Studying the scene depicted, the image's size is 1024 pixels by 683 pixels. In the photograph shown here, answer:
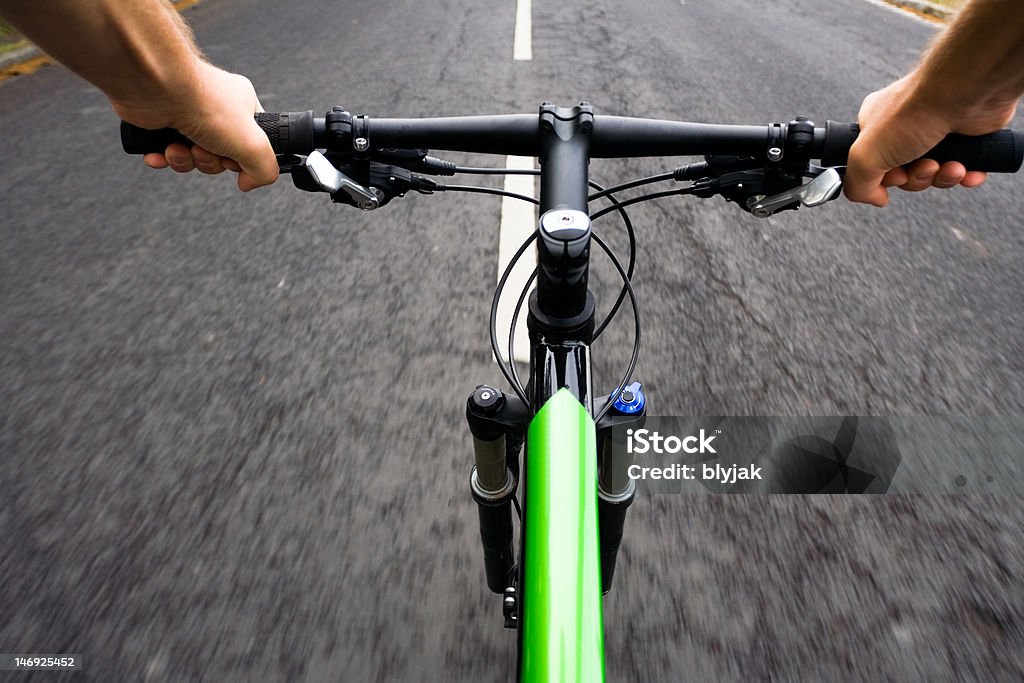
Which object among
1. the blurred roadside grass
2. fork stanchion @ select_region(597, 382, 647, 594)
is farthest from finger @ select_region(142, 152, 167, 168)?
the blurred roadside grass

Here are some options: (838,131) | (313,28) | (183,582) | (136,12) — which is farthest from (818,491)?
(313,28)

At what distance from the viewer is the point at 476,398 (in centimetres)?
130

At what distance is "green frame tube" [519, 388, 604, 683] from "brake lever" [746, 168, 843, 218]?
494 millimetres

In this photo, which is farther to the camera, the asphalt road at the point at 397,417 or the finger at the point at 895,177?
the asphalt road at the point at 397,417

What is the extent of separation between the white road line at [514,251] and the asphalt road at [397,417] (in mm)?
112

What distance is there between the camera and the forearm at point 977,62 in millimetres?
859

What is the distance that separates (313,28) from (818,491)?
27.8 ft

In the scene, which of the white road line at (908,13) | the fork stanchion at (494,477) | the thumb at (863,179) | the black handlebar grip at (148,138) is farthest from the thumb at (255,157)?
the white road line at (908,13)

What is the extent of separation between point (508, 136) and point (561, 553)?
2.35 feet

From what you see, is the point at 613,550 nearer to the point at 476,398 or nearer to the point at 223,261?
the point at 476,398

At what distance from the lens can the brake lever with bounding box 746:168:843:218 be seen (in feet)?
3.43

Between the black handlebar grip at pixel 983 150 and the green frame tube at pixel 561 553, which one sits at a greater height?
the black handlebar grip at pixel 983 150

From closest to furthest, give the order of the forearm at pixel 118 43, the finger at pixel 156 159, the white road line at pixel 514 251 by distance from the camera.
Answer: the forearm at pixel 118 43 → the finger at pixel 156 159 → the white road line at pixel 514 251

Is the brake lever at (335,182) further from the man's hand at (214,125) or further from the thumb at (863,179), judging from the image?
the thumb at (863,179)
